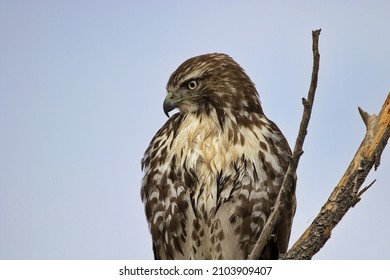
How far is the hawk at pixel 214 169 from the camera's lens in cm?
550

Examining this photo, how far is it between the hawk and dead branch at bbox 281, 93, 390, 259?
37.6 inches

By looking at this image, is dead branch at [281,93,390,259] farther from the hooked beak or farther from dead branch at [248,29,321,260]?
the hooked beak

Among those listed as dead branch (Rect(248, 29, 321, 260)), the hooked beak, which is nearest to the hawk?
the hooked beak

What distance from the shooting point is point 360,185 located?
15.0 feet

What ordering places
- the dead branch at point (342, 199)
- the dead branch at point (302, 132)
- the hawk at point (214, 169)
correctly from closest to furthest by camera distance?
1. the dead branch at point (302, 132)
2. the dead branch at point (342, 199)
3. the hawk at point (214, 169)

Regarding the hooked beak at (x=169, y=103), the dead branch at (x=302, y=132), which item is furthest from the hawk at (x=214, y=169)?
the dead branch at (x=302, y=132)

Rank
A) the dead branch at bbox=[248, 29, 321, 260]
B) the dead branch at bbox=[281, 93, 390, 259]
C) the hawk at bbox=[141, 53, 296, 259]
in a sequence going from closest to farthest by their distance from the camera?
the dead branch at bbox=[248, 29, 321, 260], the dead branch at bbox=[281, 93, 390, 259], the hawk at bbox=[141, 53, 296, 259]

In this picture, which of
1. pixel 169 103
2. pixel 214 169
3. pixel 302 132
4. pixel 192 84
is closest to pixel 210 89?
pixel 192 84

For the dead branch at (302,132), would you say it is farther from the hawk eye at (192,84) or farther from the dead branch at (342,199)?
the hawk eye at (192,84)

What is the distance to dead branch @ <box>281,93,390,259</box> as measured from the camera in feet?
15.0

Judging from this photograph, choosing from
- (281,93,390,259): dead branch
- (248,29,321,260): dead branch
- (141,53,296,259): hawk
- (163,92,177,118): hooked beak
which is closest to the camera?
(248,29,321,260): dead branch

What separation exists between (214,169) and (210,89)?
75cm
